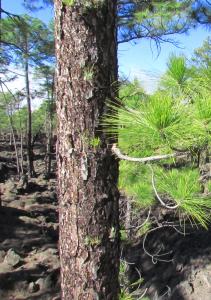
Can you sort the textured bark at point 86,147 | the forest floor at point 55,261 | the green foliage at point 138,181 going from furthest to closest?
the forest floor at point 55,261 < the green foliage at point 138,181 < the textured bark at point 86,147

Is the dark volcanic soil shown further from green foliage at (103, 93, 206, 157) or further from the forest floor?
green foliage at (103, 93, 206, 157)

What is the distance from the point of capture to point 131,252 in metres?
8.73

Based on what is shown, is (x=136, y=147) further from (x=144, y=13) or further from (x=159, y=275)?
(x=144, y=13)

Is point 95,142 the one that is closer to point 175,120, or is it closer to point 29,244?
point 175,120

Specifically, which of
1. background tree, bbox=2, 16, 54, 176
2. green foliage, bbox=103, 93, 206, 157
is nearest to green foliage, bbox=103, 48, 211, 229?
green foliage, bbox=103, 93, 206, 157

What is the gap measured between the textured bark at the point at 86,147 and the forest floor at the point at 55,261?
1.53 metres

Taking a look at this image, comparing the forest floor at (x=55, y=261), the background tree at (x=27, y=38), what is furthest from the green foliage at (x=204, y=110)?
the background tree at (x=27, y=38)

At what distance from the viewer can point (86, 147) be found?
2.07m

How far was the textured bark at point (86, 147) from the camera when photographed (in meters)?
2.04

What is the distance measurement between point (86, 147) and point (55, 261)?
26.4 feet

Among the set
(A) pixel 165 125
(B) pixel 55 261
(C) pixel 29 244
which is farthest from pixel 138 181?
(C) pixel 29 244

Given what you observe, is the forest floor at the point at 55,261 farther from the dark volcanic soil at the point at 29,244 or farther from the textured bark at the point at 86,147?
the textured bark at the point at 86,147

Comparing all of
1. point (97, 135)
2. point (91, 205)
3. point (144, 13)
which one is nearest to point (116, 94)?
point (97, 135)

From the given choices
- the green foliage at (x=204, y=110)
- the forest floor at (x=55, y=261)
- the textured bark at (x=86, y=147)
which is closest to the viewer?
the green foliage at (x=204, y=110)
